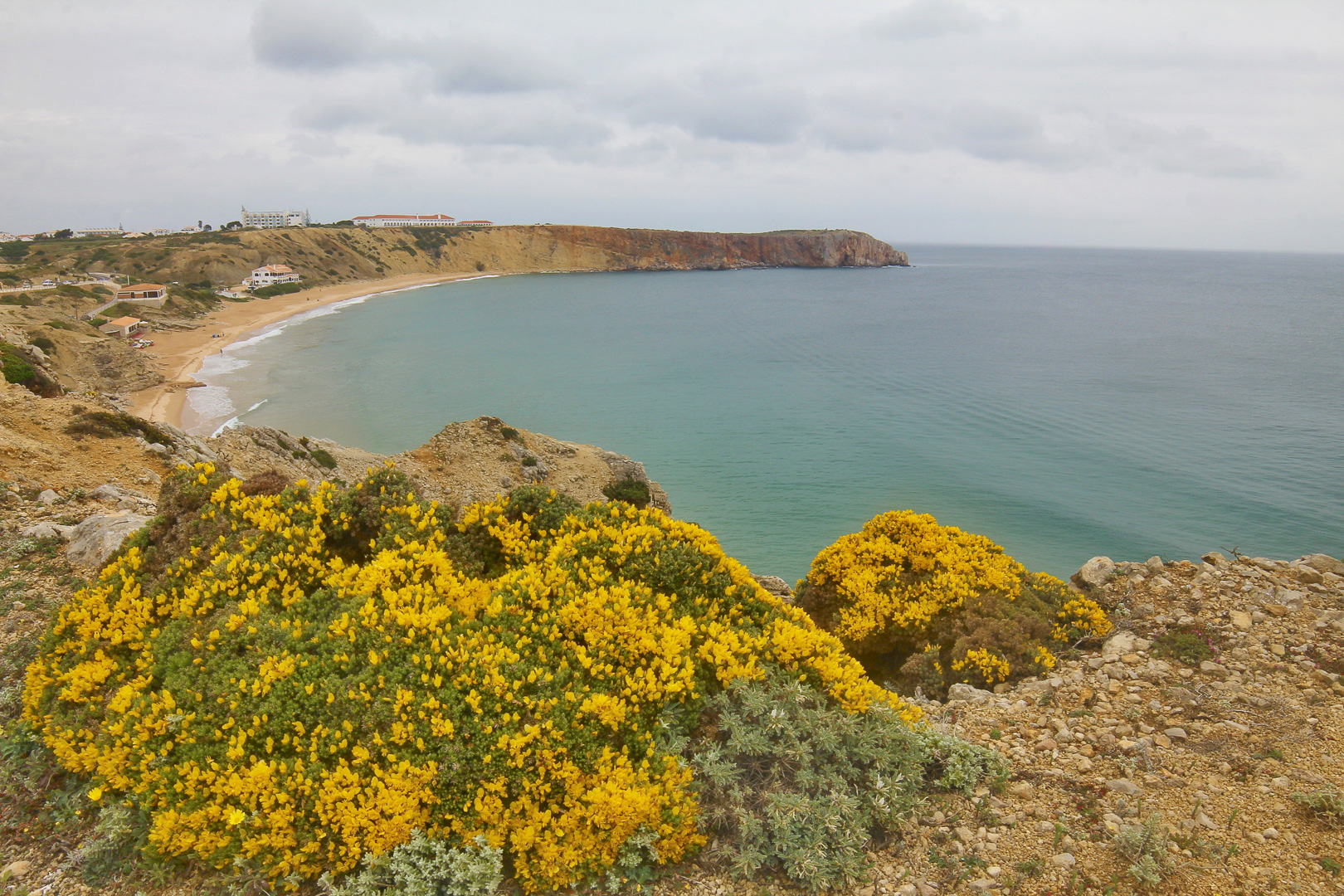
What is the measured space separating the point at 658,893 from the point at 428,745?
181cm

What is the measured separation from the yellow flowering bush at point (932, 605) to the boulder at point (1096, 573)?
1.79 ft

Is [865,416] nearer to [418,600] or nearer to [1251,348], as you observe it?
[418,600]

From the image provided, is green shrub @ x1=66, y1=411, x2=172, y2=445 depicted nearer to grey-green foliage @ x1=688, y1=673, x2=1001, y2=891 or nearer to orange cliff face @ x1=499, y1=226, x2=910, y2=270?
grey-green foliage @ x1=688, y1=673, x2=1001, y2=891

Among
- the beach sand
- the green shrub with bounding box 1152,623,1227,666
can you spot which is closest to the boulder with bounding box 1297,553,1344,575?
the green shrub with bounding box 1152,623,1227,666

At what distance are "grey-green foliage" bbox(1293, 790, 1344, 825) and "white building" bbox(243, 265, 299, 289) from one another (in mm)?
106388

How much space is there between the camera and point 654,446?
33.5 meters

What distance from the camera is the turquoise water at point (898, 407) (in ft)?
82.1

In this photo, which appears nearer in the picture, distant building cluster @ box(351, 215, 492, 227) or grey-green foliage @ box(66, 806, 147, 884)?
grey-green foliage @ box(66, 806, 147, 884)

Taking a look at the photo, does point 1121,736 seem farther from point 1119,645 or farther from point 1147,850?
point 1119,645

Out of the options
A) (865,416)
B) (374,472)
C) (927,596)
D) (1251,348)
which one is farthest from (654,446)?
(1251,348)

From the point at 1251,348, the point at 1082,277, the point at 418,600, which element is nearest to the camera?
the point at 418,600

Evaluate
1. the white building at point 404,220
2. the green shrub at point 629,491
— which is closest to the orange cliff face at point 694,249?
the white building at point 404,220

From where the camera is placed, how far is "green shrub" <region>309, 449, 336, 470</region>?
67.7ft

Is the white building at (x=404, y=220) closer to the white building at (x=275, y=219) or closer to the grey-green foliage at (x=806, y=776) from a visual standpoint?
the white building at (x=275, y=219)
